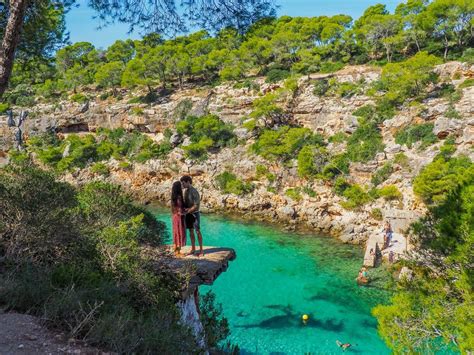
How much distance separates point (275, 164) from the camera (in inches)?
899

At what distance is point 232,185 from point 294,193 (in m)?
4.03

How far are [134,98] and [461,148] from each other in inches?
987

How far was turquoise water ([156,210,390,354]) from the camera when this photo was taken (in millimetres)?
9641

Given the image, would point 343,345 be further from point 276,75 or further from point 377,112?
point 276,75

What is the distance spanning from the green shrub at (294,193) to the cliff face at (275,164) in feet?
0.85

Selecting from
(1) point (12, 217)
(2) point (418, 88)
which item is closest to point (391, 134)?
(2) point (418, 88)

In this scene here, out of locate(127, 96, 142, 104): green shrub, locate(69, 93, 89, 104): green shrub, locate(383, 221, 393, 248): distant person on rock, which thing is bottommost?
locate(383, 221, 393, 248): distant person on rock

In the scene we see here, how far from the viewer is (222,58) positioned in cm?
3212

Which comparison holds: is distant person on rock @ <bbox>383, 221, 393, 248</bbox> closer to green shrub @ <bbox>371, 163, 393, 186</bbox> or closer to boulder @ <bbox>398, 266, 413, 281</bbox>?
green shrub @ <bbox>371, 163, 393, 186</bbox>

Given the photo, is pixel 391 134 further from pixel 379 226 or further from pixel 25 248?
pixel 25 248

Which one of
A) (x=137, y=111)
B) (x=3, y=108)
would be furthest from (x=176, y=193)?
(x=3, y=108)

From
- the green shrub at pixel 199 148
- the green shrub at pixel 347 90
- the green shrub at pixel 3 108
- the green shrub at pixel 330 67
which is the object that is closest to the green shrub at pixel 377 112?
the green shrub at pixel 347 90

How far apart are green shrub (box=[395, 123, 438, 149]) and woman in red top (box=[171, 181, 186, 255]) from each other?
16849 mm

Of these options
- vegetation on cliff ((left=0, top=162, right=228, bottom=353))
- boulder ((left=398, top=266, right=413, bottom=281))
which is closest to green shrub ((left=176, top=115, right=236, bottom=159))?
boulder ((left=398, top=266, right=413, bottom=281))
